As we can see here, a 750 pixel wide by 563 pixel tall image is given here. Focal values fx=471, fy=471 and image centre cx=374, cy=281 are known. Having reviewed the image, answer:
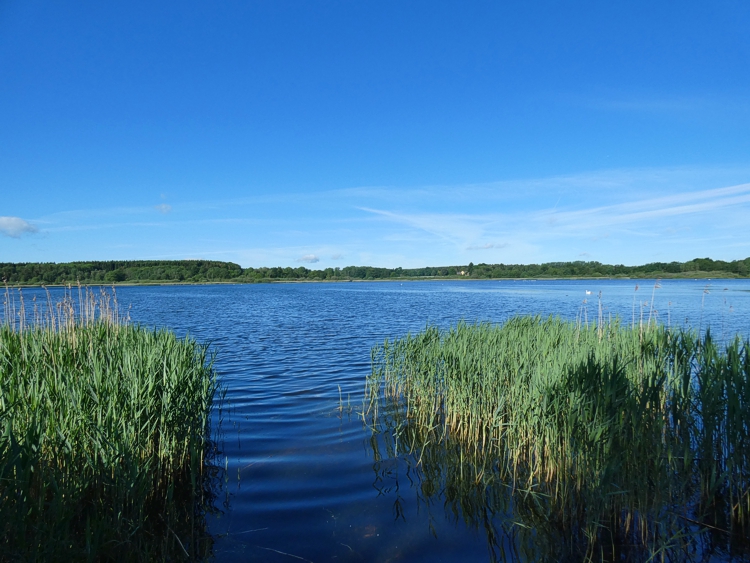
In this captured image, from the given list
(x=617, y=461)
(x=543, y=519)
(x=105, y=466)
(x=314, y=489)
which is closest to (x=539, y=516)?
(x=543, y=519)

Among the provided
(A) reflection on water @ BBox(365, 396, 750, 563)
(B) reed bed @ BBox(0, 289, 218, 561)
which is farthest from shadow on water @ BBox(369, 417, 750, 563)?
(B) reed bed @ BBox(0, 289, 218, 561)

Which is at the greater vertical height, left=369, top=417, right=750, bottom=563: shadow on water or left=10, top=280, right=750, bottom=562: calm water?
left=369, top=417, right=750, bottom=563: shadow on water

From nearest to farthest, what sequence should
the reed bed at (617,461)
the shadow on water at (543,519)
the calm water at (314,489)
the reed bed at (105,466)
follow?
the reed bed at (105,466)
the shadow on water at (543,519)
the reed bed at (617,461)
the calm water at (314,489)

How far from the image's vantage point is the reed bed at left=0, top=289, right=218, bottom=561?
3535mm

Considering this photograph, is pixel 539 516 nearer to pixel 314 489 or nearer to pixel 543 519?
pixel 543 519

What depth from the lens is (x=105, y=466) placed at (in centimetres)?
440

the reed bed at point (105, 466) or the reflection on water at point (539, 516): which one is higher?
the reed bed at point (105, 466)

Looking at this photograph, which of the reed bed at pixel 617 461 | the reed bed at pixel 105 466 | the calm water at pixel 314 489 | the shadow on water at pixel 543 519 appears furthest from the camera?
the calm water at pixel 314 489

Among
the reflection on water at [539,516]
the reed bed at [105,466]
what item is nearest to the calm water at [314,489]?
the reflection on water at [539,516]

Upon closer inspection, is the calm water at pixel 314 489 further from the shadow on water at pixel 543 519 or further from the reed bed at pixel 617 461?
the reed bed at pixel 617 461

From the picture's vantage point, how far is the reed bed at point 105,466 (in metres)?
3.54

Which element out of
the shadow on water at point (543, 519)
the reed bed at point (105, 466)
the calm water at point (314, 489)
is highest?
the reed bed at point (105, 466)

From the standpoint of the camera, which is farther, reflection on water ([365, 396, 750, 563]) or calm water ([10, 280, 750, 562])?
calm water ([10, 280, 750, 562])

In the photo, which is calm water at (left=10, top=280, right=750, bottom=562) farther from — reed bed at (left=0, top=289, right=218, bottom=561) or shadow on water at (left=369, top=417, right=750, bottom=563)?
reed bed at (left=0, top=289, right=218, bottom=561)
